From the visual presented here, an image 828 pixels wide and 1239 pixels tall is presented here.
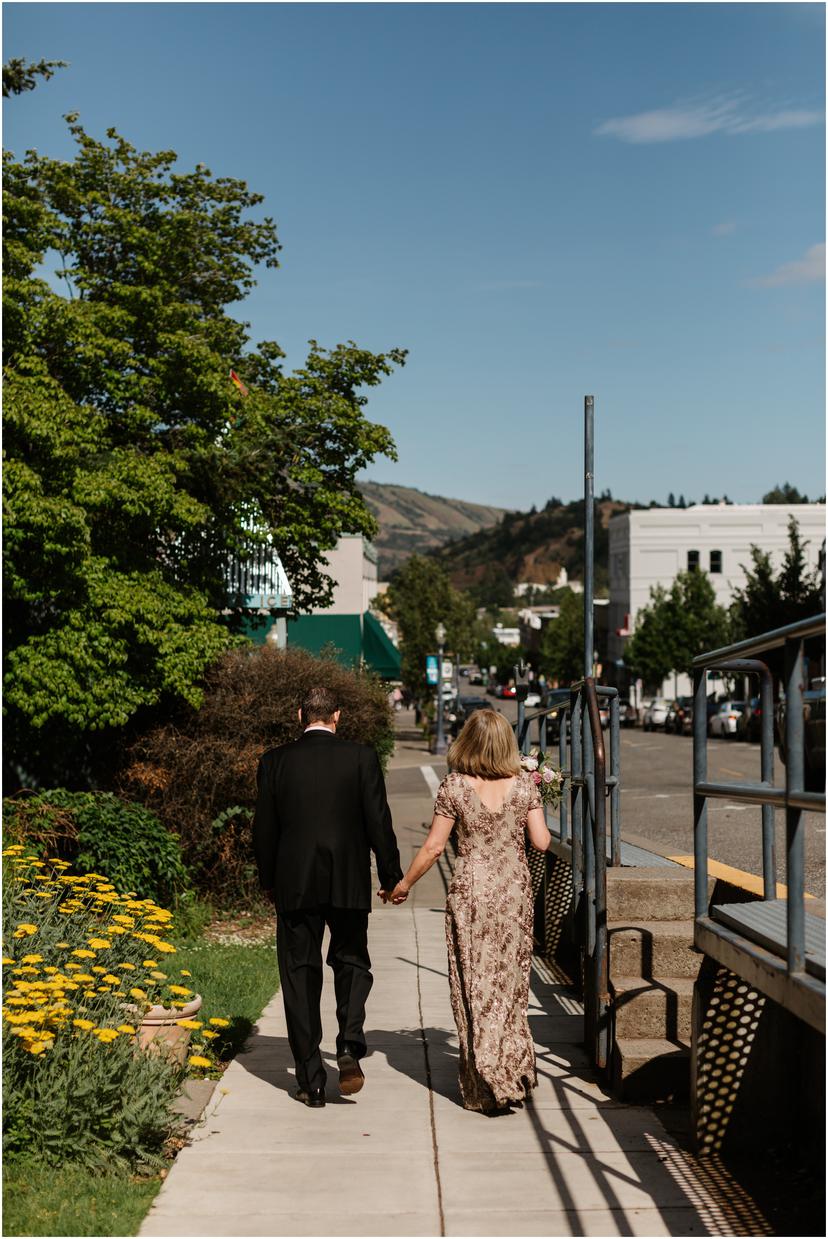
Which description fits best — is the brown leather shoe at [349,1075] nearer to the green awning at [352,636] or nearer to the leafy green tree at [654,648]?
the green awning at [352,636]

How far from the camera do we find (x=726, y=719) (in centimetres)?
4962

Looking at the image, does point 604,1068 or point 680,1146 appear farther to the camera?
point 604,1068

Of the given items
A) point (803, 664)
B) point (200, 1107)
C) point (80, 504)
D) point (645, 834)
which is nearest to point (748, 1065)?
point (803, 664)

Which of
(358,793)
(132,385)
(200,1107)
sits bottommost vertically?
(200,1107)

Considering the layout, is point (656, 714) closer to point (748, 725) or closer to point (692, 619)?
point (748, 725)

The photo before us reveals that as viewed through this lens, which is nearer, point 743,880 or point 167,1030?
point 167,1030

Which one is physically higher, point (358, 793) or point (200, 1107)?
point (358, 793)

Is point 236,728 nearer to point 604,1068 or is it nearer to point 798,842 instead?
point 604,1068

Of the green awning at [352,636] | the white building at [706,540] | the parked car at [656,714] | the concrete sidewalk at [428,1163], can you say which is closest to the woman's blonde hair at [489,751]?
the concrete sidewalk at [428,1163]

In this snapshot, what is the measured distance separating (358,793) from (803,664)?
2.66m

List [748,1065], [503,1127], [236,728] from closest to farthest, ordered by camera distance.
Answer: [748,1065] < [503,1127] < [236,728]

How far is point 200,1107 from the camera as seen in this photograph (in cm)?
591

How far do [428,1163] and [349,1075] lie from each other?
3.57 feet

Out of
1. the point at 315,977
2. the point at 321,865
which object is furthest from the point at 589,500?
the point at 315,977
